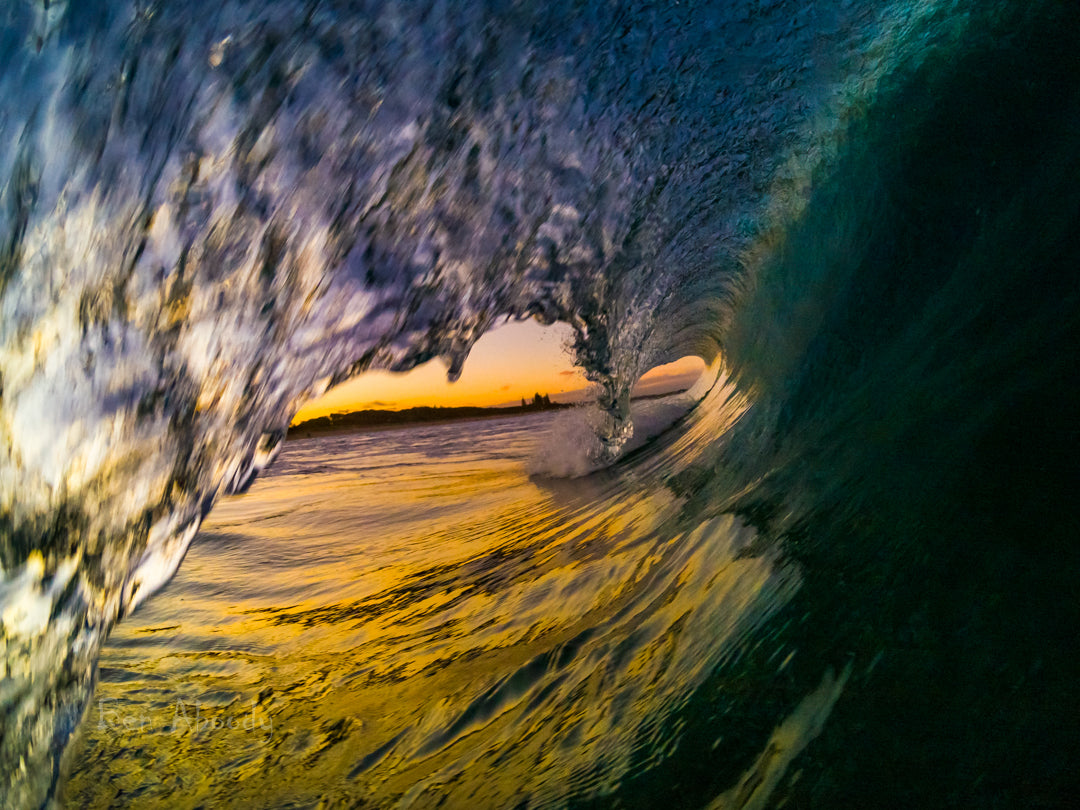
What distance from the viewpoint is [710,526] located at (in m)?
2.99

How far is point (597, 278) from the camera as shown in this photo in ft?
14.2

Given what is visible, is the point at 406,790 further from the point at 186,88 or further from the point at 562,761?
the point at 186,88

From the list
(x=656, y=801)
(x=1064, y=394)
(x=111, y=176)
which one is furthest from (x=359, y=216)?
(x=1064, y=394)

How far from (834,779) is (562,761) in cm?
74

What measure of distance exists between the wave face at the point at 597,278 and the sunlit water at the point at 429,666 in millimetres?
155

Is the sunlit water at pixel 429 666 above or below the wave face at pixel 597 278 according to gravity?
below

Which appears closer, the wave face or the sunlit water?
the wave face

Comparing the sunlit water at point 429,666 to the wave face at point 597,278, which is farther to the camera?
the sunlit water at point 429,666

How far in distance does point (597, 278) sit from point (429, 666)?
2.88 metres

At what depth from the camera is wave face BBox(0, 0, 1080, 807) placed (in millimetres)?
1065

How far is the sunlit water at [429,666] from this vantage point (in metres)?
1.84

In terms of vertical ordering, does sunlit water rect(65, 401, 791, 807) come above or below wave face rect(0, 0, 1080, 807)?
below

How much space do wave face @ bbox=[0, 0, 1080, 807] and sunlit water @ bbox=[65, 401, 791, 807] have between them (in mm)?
155

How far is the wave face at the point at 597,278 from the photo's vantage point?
1065mm
